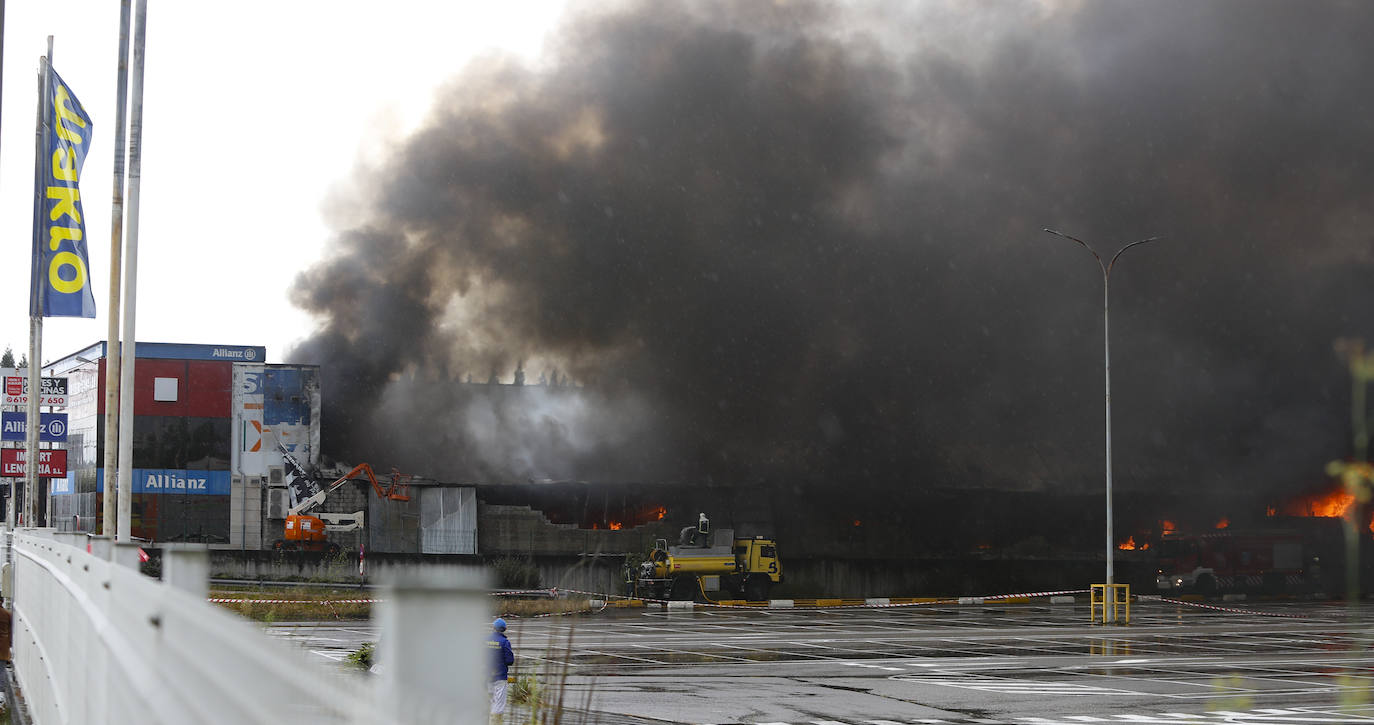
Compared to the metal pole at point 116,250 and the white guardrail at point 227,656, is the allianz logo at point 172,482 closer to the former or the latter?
the metal pole at point 116,250

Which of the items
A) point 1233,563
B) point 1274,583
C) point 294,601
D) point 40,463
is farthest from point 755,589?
point 40,463

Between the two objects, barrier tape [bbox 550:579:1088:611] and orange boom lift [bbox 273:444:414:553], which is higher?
orange boom lift [bbox 273:444:414:553]

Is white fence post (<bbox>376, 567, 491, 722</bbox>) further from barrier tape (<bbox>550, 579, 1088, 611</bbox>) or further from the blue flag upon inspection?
barrier tape (<bbox>550, 579, 1088, 611</bbox>)

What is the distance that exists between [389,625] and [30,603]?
30.8 feet

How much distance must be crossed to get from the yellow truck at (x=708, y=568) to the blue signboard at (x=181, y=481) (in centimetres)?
1744

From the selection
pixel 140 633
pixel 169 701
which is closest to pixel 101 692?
pixel 140 633

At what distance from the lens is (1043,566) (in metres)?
44.7

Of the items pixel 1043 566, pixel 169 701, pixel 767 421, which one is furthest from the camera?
pixel 767 421

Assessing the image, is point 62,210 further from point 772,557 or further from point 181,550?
point 772,557

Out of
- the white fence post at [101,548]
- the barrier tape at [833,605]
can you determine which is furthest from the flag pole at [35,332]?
the white fence post at [101,548]

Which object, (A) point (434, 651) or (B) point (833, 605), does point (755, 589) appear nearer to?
(B) point (833, 605)

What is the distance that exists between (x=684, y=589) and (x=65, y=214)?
2057cm

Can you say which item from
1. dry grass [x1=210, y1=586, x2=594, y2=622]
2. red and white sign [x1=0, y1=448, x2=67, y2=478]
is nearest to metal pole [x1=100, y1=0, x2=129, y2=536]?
dry grass [x1=210, y1=586, x2=594, y2=622]

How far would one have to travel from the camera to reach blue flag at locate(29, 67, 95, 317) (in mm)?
20500
